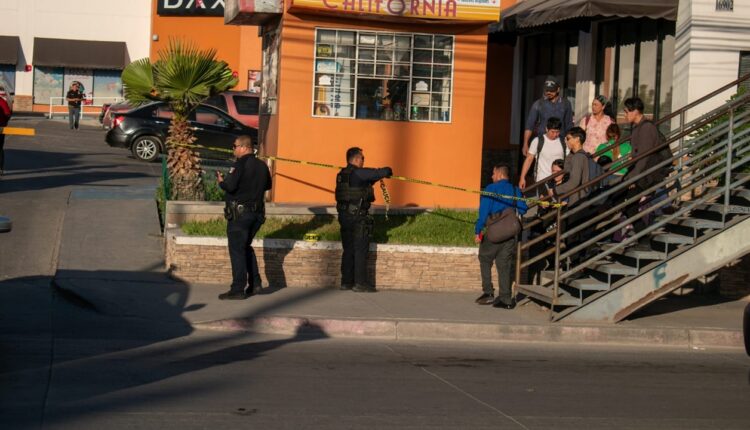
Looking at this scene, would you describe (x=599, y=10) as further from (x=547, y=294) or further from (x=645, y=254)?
(x=547, y=294)

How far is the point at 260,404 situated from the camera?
26.8 feet

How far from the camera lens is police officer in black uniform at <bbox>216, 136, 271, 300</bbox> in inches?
503

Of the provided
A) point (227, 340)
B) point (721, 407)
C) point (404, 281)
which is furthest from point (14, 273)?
point (721, 407)

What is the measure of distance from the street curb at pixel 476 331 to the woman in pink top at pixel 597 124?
392cm

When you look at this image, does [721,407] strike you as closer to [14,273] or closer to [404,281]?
[404,281]

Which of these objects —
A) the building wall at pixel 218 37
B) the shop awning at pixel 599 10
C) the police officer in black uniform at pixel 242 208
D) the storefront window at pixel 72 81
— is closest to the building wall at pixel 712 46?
the shop awning at pixel 599 10

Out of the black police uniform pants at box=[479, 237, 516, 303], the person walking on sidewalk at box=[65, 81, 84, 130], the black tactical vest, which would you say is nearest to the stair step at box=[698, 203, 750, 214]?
the black police uniform pants at box=[479, 237, 516, 303]

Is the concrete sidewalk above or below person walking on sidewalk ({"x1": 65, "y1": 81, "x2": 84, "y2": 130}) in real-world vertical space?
below

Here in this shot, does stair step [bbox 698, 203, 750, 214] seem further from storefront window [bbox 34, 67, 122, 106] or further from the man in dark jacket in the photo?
storefront window [bbox 34, 67, 122, 106]

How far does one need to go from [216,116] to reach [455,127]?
10.5 metres

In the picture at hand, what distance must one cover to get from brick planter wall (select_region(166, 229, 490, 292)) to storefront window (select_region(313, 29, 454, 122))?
3.15 metres

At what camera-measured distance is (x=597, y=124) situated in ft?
50.6

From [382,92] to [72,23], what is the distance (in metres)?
41.1

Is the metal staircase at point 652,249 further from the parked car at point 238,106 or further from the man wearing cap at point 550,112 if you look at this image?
the parked car at point 238,106
